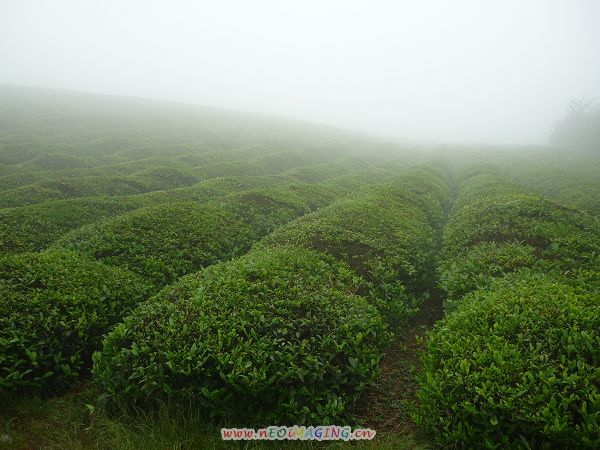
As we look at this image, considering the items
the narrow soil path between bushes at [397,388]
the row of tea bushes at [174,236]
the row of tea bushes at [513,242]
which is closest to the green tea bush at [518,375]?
the narrow soil path between bushes at [397,388]

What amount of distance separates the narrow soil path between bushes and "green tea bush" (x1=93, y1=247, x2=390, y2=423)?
46cm

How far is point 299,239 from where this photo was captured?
46.5 ft

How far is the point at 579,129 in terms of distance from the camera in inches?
3903

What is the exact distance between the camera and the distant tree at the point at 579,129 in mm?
88631

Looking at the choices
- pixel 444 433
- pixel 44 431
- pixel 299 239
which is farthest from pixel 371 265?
pixel 44 431

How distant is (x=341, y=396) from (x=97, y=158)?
4681 cm

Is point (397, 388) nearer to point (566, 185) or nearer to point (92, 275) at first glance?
point (92, 275)

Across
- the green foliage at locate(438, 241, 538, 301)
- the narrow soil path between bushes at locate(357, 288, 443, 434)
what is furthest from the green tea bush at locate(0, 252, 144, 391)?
the green foliage at locate(438, 241, 538, 301)

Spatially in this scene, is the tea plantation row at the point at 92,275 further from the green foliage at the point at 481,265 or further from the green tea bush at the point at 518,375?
the green foliage at the point at 481,265

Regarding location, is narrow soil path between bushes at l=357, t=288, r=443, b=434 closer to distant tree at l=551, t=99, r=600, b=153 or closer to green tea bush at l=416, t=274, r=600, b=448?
green tea bush at l=416, t=274, r=600, b=448

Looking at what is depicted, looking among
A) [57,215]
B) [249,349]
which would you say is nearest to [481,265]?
[249,349]

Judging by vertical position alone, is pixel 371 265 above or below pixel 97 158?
above

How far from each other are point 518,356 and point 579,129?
398 ft

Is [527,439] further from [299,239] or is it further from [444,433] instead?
[299,239]
